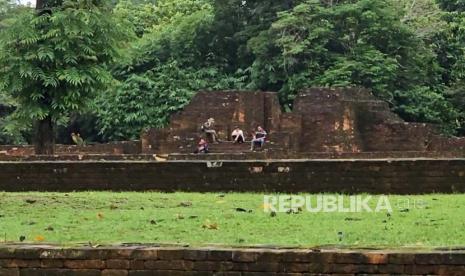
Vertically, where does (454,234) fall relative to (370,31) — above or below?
below

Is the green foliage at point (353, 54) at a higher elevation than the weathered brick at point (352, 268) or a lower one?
higher

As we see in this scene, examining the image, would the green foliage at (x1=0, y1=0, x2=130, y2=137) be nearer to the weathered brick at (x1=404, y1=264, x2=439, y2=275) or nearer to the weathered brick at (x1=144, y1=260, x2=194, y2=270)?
the weathered brick at (x1=144, y1=260, x2=194, y2=270)

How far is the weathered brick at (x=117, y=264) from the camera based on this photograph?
5.15m

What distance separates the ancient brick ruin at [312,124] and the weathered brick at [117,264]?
17.2m

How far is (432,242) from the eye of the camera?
584cm

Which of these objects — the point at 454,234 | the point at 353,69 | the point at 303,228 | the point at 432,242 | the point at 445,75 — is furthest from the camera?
the point at 445,75

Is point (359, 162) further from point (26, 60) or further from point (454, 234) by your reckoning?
point (26, 60)

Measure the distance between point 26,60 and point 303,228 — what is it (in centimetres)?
789

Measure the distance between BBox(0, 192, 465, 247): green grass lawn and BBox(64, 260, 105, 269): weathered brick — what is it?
48 cm

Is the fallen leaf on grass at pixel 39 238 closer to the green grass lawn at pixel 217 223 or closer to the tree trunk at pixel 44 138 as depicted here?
the green grass lawn at pixel 217 223

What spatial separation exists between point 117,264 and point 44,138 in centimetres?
1045

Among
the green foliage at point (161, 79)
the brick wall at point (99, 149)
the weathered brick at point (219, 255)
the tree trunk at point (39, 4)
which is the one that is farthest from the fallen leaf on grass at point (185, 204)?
the green foliage at point (161, 79)

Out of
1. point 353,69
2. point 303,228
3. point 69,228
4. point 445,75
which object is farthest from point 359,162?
point 445,75

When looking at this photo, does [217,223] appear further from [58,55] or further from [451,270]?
[58,55]
